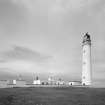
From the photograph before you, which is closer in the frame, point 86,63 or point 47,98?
point 47,98

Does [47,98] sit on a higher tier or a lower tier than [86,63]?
lower

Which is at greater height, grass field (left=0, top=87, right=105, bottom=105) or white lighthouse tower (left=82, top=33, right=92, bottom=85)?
white lighthouse tower (left=82, top=33, right=92, bottom=85)

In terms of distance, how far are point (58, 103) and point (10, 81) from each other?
40528 millimetres

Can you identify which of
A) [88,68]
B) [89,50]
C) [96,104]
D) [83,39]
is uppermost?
[83,39]

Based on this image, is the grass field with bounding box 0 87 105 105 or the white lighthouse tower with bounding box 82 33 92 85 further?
the white lighthouse tower with bounding box 82 33 92 85

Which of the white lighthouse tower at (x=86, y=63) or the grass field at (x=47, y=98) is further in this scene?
the white lighthouse tower at (x=86, y=63)

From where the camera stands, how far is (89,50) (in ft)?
181

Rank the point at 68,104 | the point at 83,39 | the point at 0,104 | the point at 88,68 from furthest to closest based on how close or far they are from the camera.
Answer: the point at 83,39
the point at 88,68
the point at 68,104
the point at 0,104

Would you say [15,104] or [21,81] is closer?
[15,104]

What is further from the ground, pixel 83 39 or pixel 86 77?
pixel 83 39

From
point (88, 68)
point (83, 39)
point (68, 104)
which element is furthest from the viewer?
point (83, 39)

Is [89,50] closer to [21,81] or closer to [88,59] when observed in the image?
[88,59]

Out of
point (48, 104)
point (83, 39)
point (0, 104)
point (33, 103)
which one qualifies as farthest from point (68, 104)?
point (83, 39)

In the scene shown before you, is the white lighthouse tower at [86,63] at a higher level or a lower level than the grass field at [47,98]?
higher
